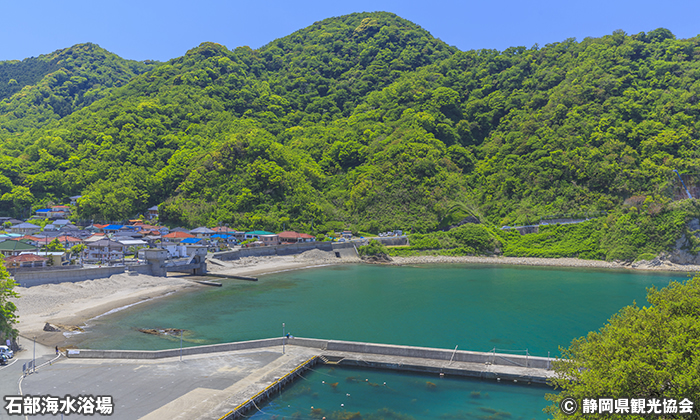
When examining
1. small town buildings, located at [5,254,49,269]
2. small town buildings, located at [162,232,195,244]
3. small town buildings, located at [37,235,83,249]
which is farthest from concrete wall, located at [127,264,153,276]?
small town buildings, located at [162,232,195,244]

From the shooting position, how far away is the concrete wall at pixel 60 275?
132ft

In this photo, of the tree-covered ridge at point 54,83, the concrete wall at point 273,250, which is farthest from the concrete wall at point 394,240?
the tree-covered ridge at point 54,83

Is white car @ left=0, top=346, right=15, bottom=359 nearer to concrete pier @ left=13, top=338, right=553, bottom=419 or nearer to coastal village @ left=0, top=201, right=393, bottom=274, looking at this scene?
concrete pier @ left=13, top=338, right=553, bottom=419

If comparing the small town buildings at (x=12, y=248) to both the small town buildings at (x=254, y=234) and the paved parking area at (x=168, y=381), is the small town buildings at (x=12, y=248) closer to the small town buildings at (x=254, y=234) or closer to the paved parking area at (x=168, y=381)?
the paved parking area at (x=168, y=381)

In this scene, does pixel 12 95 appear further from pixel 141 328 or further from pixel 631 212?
pixel 631 212

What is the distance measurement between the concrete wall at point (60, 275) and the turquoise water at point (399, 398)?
30.8m

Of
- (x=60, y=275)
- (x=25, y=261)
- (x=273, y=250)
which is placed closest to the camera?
(x=25, y=261)

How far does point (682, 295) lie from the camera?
16.1 meters

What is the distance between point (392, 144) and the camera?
107 m

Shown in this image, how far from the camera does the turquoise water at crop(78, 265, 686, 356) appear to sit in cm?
3281

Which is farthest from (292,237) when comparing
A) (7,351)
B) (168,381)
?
(168,381)

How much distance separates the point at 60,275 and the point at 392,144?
77012 mm

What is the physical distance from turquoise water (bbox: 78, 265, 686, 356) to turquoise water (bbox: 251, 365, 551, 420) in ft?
21.9

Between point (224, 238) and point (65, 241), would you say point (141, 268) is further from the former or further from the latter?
point (224, 238)
